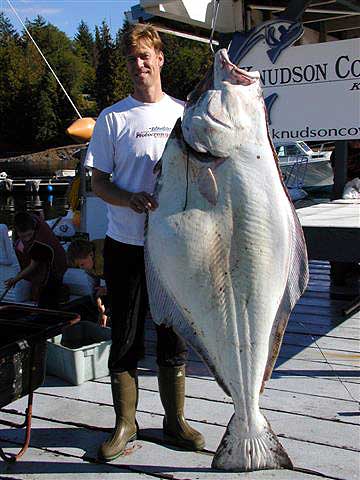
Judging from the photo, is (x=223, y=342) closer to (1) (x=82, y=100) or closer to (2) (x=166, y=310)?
(2) (x=166, y=310)

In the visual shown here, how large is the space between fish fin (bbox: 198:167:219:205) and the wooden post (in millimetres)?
3102

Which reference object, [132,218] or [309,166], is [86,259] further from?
[309,166]

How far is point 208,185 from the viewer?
2.13m

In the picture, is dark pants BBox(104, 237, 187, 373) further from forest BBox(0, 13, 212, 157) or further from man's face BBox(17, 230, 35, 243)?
forest BBox(0, 13, 212, 157)

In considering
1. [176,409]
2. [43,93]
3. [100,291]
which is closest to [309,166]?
[100,291]

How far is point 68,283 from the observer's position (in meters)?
5.30

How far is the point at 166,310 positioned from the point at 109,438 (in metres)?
0.83

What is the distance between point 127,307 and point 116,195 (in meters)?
0.51

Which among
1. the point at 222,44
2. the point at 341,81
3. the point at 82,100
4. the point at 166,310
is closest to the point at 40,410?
the point at 166,310

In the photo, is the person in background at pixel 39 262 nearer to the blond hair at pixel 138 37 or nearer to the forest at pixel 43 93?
the blond hair at pixel 138 37

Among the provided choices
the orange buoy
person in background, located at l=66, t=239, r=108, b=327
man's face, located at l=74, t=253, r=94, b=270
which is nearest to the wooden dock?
person in background, located at l=66, t=239, r=108, b=327

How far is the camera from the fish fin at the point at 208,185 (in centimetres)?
212

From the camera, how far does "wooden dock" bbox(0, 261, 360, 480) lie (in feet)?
8.64

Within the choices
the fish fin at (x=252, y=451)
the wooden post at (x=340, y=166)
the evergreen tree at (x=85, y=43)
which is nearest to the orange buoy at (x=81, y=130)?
the wooden post at (x=340, y=166)
